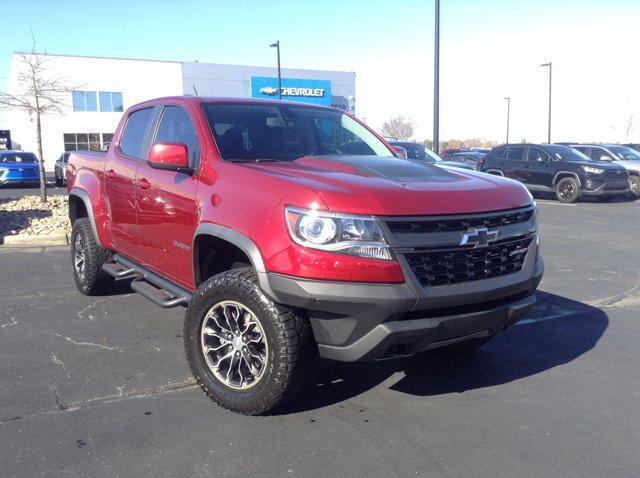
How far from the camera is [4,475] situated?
279cm

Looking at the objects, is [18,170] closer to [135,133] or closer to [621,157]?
[135,133]

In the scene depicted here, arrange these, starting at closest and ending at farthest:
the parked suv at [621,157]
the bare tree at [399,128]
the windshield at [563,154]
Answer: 1. the windshield at [563,154]
2. the parked suv at [621,157]
3. the bare tree at [399,128]

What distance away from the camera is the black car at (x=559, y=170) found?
16.5 meters

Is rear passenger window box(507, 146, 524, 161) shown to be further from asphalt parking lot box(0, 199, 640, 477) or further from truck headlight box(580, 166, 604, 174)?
asphalt parking lot box(0, 199, 640, 477)

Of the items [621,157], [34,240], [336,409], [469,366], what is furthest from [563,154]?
[336,409]

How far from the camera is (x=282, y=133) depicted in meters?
4.32

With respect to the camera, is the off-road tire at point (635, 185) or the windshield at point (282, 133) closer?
the windshield at point (282, 133)

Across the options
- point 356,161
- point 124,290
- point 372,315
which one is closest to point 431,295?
point 372,315

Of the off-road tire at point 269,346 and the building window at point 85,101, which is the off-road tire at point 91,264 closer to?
the off-road tire at point 269,346

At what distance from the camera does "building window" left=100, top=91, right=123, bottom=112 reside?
42.3 meters

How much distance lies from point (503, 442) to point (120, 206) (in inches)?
140

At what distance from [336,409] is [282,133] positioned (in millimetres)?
2051

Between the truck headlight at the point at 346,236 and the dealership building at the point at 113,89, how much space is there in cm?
3817

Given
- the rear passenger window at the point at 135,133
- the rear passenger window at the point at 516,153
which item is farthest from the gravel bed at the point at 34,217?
the rear passenger window at the point at 516,153
